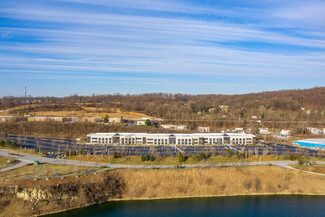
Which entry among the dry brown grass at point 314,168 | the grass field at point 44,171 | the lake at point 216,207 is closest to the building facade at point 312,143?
the dry brown grass at point 314,168

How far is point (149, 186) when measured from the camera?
15.7 metres

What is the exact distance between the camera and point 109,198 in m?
15.0

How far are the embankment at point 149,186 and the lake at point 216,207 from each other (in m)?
0.50

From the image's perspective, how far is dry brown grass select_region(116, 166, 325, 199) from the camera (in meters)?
15.6

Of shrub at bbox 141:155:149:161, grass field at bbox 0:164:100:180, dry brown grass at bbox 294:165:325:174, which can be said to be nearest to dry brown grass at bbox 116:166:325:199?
dry brown grass at bbox 294:165:325:174

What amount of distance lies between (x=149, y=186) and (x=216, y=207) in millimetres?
4019

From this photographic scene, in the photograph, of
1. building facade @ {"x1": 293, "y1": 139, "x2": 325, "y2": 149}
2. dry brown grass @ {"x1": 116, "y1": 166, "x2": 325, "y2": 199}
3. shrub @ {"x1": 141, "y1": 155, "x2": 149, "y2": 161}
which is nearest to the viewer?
dry brown grass @ {"x1": 116, "y1": 166, "x2": 325, "y2": 199}

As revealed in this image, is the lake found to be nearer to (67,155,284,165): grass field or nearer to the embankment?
the embankment

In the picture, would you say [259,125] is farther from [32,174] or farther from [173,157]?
[32,174]

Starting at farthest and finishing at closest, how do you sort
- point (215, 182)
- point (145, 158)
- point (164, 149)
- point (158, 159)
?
point (164, 149), point (158, 159), point (145, 158), point (215, 182)

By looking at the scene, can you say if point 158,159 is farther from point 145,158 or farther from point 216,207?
point 216,207

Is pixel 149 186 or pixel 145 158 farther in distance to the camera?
pixel 145 158

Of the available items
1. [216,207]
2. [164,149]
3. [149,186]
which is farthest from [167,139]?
[216,207]

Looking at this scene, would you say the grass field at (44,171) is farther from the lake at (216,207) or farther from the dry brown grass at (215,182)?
the lake at (216,207)
